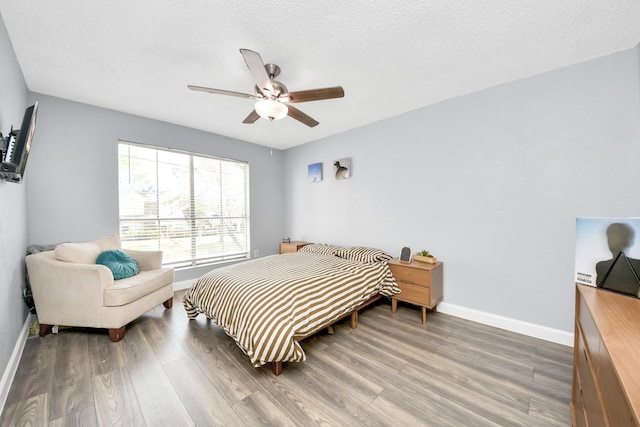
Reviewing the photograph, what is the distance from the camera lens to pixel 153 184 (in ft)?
11.3

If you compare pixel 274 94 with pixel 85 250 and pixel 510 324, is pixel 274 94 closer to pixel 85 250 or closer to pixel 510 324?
pixel 85 250

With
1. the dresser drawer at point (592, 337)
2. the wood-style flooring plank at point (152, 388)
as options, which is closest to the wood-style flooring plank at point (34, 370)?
the wood-style flooring plank at point (152, 388)

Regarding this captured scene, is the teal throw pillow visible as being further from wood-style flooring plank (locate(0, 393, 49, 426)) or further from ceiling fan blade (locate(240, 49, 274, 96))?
ceiling fan blade (locate(240, 49, 274, 96))

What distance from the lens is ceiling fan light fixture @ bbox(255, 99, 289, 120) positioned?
2037 millimetres

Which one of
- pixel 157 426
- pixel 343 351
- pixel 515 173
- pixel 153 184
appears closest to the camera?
pixel 157 426

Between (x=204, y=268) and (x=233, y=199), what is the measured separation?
1298 millimetres

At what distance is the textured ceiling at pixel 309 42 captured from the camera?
1559 mm

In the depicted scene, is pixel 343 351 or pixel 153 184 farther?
pixel 153 184

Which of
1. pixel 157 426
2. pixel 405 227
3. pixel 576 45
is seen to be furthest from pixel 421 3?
pixel 157 426

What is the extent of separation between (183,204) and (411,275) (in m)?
3.48

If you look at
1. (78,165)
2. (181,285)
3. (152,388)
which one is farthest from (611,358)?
(78,165)

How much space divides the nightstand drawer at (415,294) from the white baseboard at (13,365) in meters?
3.20

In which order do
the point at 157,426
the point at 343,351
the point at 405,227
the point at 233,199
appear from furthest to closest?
1. the point at 233,199
2. the point at 405,227
3. the point at 343,351
4. the point at 157,426

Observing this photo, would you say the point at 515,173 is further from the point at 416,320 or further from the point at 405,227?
the point at 416,320
